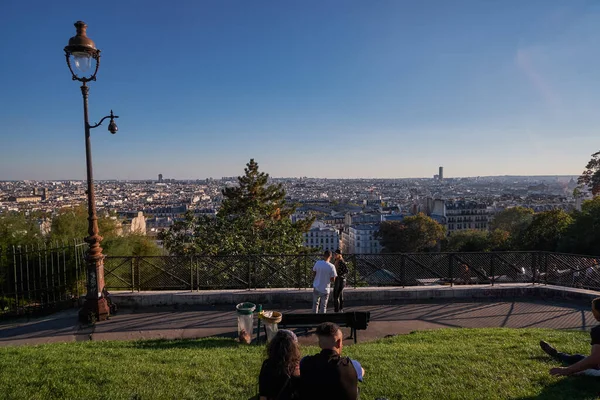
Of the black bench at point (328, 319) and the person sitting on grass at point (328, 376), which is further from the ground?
the person sitting on grass at point (328, 376)

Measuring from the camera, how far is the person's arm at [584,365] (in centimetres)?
415

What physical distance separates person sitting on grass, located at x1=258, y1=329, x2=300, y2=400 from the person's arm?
9.59ft

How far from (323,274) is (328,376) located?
4446 mm

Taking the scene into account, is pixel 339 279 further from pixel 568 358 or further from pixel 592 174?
pixel 592 174

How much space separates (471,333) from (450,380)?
2319 mm

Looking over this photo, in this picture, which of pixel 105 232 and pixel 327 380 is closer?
pixel 327 380

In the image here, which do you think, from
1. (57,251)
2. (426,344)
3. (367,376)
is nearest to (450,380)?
(367,376)

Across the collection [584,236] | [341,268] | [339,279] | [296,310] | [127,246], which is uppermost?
[341,268]

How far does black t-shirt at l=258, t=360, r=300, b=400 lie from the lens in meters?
3.12

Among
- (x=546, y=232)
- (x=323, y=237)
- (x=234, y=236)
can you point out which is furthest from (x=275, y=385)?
(x=323, y=237)

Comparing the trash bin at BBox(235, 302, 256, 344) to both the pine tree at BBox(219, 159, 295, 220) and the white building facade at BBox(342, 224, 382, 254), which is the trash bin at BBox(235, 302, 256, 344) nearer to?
the pine tree at BBox(219, 159, 295, 220)

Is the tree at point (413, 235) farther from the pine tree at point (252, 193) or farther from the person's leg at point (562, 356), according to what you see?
the person's leg at point (562, 356)

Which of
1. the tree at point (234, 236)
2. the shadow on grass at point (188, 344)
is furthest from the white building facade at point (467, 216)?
the shadow on grass at point (188, 344)

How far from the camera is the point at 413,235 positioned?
61.2 m
